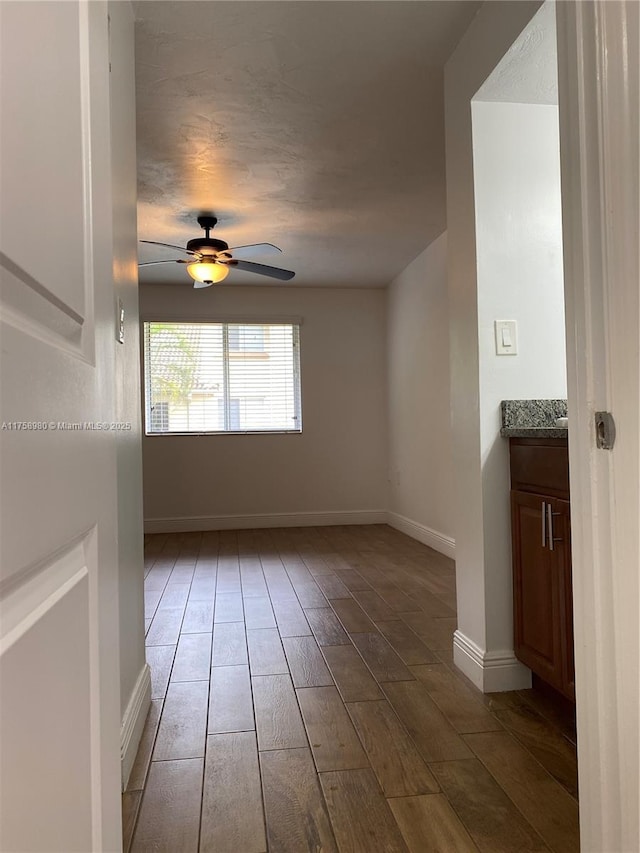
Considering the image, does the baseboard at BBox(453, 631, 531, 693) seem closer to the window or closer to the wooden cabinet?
the wooden cabinet

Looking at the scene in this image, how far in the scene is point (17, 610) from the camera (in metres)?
0.51

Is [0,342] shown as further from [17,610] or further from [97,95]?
[97,95]

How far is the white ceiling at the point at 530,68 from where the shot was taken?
69.9 inches

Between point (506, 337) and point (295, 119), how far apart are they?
1.50 meters

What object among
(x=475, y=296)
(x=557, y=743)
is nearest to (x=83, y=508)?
(x=557, y=743)

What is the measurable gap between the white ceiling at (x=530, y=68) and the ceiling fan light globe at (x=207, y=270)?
7.40ft

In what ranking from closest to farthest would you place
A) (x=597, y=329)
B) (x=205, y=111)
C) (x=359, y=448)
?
1. (x=597, y=329)
2. (x=205, y=111)
3. (x=359, y=448)

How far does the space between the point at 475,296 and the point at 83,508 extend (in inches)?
70.8

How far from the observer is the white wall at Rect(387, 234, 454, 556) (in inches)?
176

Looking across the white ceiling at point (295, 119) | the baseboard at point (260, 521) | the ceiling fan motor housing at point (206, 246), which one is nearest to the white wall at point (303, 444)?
the baseboard at point (260, 521)

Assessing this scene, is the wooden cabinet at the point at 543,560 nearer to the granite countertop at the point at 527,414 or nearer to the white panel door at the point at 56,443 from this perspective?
the granite countertop at the point at 527,414

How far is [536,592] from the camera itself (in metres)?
1.94

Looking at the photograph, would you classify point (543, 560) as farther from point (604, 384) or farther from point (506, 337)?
point (604, 384)

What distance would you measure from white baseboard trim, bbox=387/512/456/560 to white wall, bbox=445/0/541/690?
1582mm
